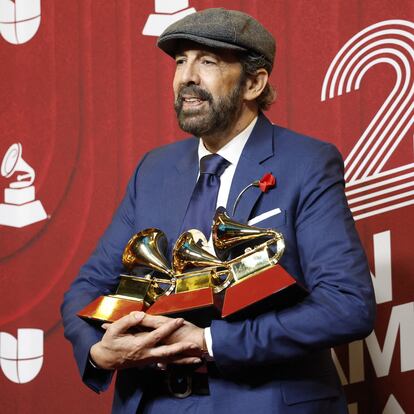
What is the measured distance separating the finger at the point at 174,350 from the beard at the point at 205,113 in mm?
537

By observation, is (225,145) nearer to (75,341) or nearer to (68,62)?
(75,341)

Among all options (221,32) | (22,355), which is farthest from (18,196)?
(221,32)

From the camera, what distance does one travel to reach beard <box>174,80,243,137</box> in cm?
191

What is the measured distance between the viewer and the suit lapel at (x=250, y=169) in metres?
1.80

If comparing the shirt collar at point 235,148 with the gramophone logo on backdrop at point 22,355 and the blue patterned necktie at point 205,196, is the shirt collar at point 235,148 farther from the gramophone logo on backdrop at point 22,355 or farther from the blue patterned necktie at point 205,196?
the gramophone logo on backdrop at point 22,355

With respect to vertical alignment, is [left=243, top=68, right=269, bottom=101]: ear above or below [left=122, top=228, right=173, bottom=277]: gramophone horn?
above

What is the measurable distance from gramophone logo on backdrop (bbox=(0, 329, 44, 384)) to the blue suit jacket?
3.10 feet

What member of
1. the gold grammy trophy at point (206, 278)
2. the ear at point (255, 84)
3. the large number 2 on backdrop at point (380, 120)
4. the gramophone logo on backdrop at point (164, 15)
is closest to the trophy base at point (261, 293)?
the gold grammy trophy at point (206, 278)

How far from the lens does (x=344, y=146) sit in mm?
2430

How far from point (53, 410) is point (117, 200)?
2.44ft

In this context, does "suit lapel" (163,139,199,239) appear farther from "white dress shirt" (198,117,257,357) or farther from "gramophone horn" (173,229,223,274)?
"gramophone horn" (173,229,223,274)

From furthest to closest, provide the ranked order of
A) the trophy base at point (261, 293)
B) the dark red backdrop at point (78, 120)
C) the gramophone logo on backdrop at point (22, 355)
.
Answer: the gramophone logo on backdrop at point (22, 355), the dark red backdrop at point (78, 120), the trophy base at point (261, 293)

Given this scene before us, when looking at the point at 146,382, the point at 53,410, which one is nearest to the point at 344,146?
the point at 146,382

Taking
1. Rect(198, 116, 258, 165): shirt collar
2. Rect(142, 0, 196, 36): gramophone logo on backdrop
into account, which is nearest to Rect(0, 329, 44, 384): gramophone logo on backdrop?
Rect(142, 0, 196, 36): gramophone logo on backdrop
